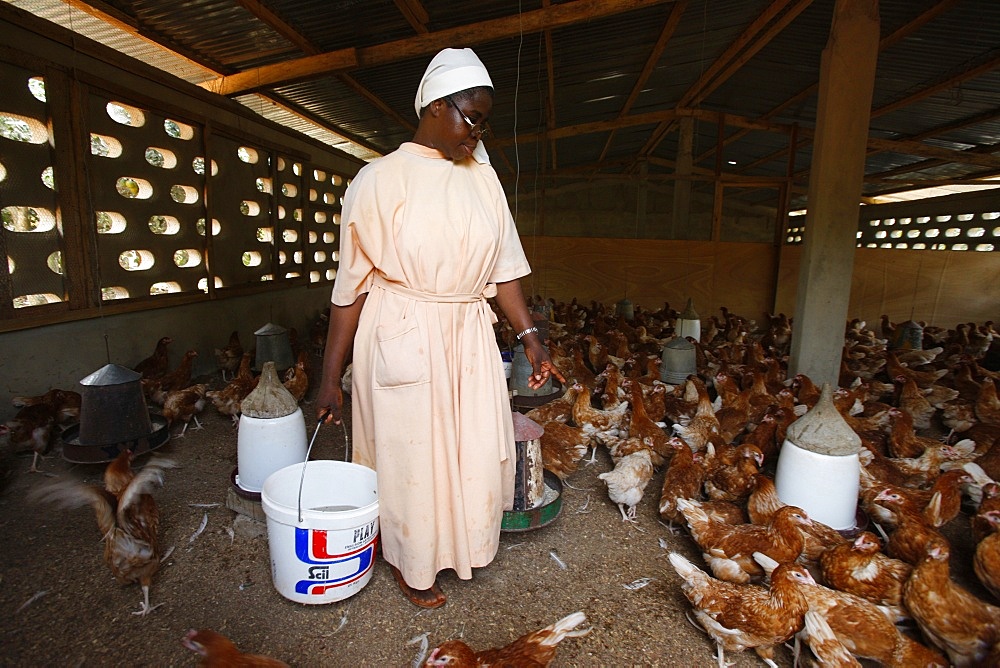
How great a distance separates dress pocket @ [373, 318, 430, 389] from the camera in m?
1.93

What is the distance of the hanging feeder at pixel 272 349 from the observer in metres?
5.51

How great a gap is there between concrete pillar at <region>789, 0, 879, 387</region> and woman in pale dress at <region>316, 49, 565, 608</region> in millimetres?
3804

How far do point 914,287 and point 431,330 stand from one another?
10180mm

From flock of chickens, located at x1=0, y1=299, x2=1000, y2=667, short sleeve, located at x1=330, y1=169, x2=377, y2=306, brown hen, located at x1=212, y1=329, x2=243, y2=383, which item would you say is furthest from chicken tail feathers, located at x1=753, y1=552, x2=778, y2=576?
brown hen, located at x1=212, y1=329, x2=243, y2=383

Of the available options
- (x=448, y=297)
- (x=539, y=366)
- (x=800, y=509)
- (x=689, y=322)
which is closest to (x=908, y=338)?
Answer: (x=689, y=322)

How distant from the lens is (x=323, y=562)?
2.02 meters

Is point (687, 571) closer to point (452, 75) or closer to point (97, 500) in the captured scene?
point (452, 75)

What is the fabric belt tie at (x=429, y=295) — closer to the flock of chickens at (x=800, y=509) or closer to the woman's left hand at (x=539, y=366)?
the woman's left hand at (x=539, y=366)

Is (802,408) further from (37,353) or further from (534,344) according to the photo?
(37,353)

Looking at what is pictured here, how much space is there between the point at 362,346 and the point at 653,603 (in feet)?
5.95

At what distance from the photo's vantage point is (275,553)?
2.07 meters

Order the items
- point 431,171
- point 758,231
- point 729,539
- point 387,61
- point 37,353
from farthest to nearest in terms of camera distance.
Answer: point 758,231 → point 387,61 → point 37,353 → point 729,539 → point 431,171

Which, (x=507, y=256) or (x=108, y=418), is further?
(x=108, y=418)

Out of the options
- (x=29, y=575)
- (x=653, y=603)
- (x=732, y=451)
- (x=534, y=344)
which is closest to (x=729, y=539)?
(x=653, y=603)
